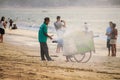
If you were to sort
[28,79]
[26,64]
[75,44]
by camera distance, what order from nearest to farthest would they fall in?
1. [28,79]
2. [26,64]
3. [75,44]

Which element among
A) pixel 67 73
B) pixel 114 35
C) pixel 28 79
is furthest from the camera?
pixel 114 35

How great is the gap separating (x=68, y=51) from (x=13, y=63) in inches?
86.0

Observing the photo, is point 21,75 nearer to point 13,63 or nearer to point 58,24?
point 13,63

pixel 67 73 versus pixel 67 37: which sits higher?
pixel 67 37

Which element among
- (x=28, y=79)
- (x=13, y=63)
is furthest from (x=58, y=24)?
(x=28, y=79)

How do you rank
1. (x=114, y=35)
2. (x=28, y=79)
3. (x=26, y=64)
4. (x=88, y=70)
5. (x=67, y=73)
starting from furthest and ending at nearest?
1. (x=114, y=35)
2. (x=26, y=64)
3. (x=88, y=70)
4. (x=67, y=73)
5. (x=28, y=79)

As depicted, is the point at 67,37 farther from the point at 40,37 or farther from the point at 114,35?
the point at 114,35

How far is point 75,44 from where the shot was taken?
39.5 ft

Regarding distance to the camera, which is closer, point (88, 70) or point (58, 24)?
point (88, 70)

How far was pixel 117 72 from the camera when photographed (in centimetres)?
995

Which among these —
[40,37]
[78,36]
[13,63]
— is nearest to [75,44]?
[78,36]

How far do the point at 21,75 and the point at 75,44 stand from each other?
3.38 meters

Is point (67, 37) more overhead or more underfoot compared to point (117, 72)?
more overhead

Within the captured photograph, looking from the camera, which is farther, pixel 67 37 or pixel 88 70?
pixel 67 37
